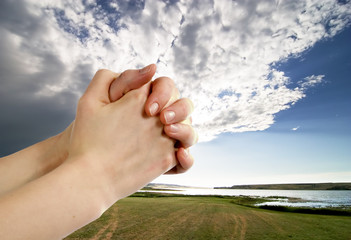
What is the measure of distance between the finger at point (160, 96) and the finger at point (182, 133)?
0.40ft

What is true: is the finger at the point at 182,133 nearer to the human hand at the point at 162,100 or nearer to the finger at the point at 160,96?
the human hand at the point at 162,100

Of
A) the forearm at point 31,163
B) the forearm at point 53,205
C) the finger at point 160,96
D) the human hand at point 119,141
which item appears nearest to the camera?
Result: the forearm at point 53,205

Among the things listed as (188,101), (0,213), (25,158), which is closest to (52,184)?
(0,213)

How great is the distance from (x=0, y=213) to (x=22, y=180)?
68 cm

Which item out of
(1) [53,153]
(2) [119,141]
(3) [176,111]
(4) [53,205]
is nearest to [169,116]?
(3) [176,111]

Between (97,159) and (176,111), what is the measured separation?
1.63 feet

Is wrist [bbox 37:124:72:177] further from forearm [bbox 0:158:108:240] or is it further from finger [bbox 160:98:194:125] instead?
finger [bbox 160:98:194:125]

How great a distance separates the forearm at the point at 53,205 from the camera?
30.0 inches

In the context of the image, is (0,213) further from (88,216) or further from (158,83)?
(158,83)

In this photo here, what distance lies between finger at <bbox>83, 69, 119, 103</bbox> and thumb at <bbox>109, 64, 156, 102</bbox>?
4 centimetres

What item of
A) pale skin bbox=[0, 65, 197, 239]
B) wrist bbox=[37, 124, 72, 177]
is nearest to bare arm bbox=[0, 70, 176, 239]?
pale skin bbox=[0, 65, 197, 239]

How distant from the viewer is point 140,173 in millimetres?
1136

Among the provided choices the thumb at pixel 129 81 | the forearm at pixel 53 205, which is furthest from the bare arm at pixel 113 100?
the forearm at pixel 53 205

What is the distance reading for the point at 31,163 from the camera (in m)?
1.39
